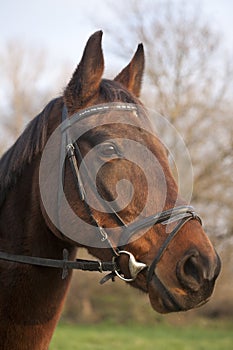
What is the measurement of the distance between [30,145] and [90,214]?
0.69 m

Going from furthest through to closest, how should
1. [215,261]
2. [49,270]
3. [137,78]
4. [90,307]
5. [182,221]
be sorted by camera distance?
[90,307] → [137,78] → [49,270] → [182,221] → [215,261]

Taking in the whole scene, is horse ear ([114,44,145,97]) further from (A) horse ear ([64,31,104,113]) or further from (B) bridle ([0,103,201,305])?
(B) bridle ([0,103,201,305])

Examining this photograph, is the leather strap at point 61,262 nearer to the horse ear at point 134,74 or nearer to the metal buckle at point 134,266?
the metal buckle at point 134,266

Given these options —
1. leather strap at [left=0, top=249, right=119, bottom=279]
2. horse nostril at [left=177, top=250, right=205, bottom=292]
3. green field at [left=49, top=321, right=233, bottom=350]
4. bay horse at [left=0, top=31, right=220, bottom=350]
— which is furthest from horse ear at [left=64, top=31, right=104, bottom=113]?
green field at [left=49, top=321, right=233, bottom=350]

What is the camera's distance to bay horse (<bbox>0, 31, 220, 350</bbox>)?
9.50 ft

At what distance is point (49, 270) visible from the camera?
339 cm

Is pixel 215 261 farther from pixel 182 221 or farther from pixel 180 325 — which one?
pixel 180 325

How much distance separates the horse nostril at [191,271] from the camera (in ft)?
9.03

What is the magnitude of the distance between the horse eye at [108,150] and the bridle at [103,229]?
5.8 inches

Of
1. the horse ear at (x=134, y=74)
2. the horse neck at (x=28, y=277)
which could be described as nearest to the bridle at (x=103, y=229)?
the horse neck at (x=28, y=277)

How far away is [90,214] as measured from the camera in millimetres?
3137

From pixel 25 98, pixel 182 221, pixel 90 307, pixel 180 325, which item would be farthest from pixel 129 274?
pixel 25 98

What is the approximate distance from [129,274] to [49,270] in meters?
0.61

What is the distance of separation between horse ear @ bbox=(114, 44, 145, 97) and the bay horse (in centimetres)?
29
